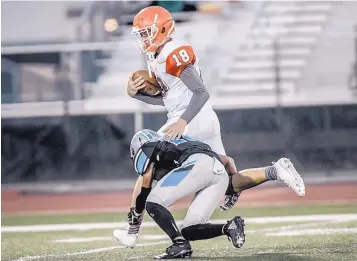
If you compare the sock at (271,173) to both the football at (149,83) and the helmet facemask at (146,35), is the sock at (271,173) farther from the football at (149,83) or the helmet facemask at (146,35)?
the helmet facemask at (146,35)

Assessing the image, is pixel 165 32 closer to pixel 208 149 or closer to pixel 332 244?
pixel 208 149

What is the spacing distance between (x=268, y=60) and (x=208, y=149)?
695cm

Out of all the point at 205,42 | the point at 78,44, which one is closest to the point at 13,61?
the point at 78,44

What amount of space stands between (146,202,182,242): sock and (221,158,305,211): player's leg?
0.62 metres

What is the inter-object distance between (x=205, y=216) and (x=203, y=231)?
0.31ft

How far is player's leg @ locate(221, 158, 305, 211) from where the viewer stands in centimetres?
513

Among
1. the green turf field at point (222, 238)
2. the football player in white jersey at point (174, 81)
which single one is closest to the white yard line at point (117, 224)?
the green turf field at point (222, 238)

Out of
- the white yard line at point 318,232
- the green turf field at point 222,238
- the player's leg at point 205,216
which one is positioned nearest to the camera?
the player's leg at point 205,216

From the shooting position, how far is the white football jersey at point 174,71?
495 centimetres

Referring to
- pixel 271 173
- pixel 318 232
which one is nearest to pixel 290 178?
pixel 271 173

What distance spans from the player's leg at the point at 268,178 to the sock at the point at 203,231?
1.64 feet

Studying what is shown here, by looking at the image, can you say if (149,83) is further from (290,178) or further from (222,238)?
(222,238)

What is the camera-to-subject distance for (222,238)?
6.44m

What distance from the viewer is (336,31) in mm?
12383
